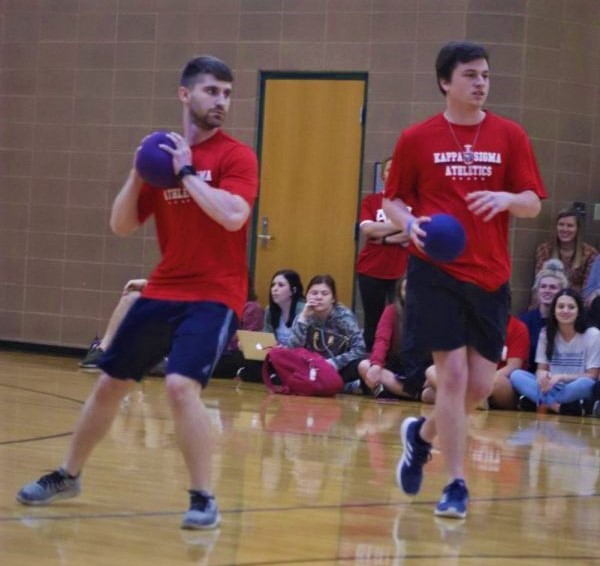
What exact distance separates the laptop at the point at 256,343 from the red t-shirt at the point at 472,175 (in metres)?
5.76

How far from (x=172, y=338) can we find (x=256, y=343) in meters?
6.29

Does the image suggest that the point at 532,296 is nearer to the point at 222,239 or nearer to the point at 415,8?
the point at 415,8

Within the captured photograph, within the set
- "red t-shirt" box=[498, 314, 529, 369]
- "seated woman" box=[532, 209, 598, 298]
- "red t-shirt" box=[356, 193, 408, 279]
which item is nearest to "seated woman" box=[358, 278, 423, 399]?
"red t-shirt" box=[356, 193, 408, 279]

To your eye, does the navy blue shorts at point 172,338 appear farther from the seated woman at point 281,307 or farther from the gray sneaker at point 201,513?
the seated woman at point 281,307

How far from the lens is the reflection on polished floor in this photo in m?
4.16

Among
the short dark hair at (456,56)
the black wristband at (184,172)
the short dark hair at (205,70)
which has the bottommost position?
the black wristband at (184,172)

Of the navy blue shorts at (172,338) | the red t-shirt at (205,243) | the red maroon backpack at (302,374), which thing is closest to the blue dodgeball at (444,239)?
the red t-shirt at (205,243)

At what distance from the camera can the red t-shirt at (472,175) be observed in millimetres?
4965

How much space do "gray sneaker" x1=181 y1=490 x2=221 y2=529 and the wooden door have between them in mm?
7315

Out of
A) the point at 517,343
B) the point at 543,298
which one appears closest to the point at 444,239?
the point at 517,343

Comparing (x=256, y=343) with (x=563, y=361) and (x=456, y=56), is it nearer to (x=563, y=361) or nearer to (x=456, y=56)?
(x=563, y=361)

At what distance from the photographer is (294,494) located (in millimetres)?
5297

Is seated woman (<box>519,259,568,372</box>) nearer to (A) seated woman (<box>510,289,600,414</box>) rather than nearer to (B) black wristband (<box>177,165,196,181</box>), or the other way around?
(A) seated woman (<box>510,289,600,414</box>)

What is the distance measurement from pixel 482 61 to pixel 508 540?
185 cm
